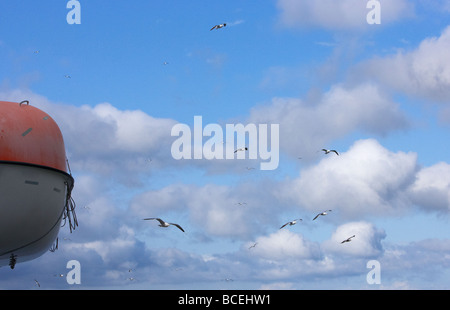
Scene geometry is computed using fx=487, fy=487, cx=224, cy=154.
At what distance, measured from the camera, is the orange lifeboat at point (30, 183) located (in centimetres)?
3234

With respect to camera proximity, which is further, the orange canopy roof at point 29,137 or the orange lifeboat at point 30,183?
the orange canopy roof at point 29,137

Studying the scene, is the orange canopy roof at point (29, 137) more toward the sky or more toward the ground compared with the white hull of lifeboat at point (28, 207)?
more toward the sky

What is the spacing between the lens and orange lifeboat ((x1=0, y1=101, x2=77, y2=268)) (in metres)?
32.3

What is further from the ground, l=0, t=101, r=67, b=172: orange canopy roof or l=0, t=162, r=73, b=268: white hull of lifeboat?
l=0, t=101, r=67, b=172: orange canopy roof

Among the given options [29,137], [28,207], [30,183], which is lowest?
[28,207]

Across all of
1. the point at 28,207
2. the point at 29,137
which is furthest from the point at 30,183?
the point at 29,137

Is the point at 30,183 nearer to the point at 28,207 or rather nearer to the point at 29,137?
the point at 28,207

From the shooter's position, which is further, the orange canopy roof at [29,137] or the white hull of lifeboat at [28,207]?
the orange canopy roof at [29,137]

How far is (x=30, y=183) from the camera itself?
33344 mm
